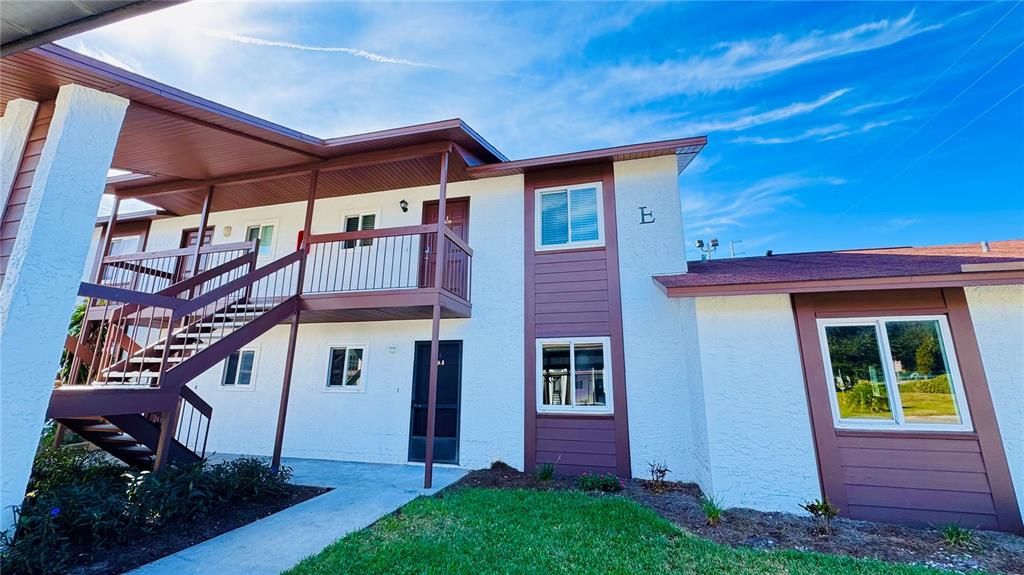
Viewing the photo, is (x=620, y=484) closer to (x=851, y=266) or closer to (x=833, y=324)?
(x=833, y=324)

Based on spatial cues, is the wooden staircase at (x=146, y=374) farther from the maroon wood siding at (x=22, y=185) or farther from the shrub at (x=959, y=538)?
the shrub at (x=959, y=538)

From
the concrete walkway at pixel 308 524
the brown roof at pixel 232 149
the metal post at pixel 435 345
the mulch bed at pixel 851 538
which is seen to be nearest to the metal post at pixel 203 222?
the brown roof at pixel 232 149

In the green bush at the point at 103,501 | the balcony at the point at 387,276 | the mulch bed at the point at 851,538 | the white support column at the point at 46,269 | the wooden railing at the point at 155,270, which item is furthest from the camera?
the wooden railing at the point at 155,270

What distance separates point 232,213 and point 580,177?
30.1ft

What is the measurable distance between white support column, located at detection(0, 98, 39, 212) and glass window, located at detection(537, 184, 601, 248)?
719cm

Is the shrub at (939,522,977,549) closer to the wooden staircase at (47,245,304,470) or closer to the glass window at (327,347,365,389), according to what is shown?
the wooden staircase at (47,245,304,470)

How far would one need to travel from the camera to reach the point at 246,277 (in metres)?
6.39

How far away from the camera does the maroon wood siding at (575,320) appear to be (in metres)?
7.19

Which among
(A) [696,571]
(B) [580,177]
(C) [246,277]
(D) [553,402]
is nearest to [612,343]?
(D) [553,402]

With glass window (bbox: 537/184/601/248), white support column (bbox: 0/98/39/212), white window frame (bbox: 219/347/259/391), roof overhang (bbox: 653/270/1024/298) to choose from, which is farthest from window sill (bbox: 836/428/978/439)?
white window frame (bbox: 219/347/259/391)

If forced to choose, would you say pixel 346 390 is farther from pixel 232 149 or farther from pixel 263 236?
pixel 232 149

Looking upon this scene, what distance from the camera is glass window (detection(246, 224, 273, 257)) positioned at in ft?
33.3

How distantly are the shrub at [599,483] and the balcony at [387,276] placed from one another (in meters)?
3.71

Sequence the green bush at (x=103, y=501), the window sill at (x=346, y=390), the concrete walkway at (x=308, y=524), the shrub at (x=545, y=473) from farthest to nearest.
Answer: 1. the window sill at (x=346, y=390)
2. the shrub at (x=545, y=473)
3. the concrete walkway at (x=308, y=524)
4. the green bush at (x=103, y=501)
